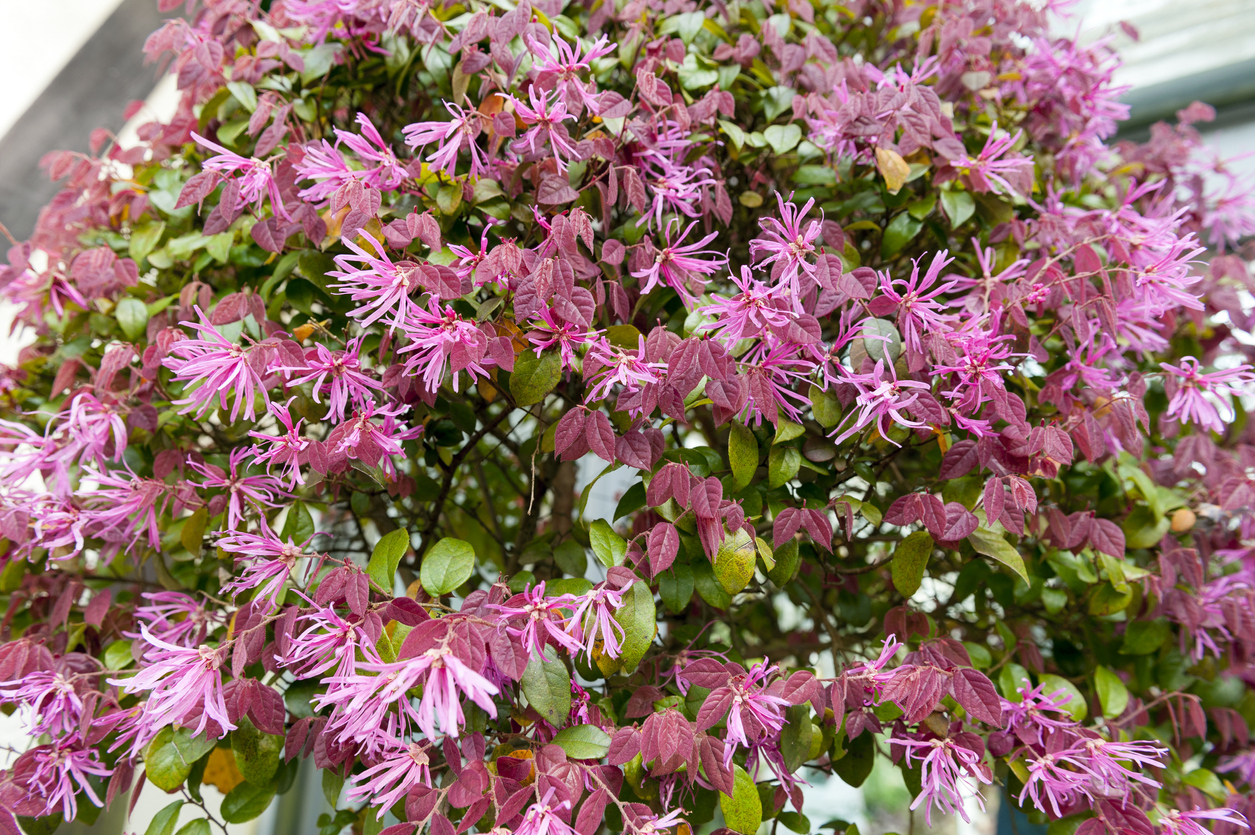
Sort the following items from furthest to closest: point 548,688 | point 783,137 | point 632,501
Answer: point 783,137 < point 632,501 < point 548,688

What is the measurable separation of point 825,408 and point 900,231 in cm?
29

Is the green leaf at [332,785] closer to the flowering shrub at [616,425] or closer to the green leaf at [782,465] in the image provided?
the flowering shrub at [616,425]

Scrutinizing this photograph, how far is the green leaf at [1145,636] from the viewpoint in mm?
896

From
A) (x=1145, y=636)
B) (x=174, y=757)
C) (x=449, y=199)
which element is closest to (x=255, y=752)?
(x=174, y=757)

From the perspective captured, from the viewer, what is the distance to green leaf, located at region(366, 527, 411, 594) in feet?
2.21

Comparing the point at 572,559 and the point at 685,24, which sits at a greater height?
the point at 685,24

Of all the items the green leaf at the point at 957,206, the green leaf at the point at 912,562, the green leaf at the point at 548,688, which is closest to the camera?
the green leaf at the point at 548,688

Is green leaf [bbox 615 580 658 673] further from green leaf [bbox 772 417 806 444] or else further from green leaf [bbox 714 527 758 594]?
green leaf [bbox 772 417 806 444]

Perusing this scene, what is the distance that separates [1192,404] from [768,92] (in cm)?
60

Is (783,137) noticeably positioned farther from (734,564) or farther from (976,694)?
(976,694)

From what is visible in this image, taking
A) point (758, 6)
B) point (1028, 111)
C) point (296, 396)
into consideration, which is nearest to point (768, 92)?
point (758, 6)

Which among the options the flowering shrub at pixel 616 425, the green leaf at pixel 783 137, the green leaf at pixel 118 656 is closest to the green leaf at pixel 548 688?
the flowering shrub at pixel 616 425

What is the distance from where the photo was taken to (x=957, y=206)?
812mm

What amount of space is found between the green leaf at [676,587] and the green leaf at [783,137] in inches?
18.1
